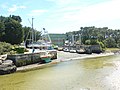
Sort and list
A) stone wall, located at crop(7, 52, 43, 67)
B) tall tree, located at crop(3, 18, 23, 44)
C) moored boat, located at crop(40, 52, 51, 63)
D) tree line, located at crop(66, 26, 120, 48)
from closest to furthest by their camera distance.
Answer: stone wall, located at crop(7, 52, 43, 67) → moored boat, located at crop(40, 52, 51, 63) → tall tree, located at crop(3, 18, 23, 44) → tree line, located at crop(66, 26, 120, 48)

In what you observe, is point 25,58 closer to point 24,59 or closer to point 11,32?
point 24,59

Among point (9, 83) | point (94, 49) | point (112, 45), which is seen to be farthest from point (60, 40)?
point (9, 83)

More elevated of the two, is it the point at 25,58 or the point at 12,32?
the point at 12,32

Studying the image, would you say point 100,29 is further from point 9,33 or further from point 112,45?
point 9,33

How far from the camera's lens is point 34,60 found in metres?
53.7

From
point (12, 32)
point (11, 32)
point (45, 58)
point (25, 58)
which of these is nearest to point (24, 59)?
point (25, 58)

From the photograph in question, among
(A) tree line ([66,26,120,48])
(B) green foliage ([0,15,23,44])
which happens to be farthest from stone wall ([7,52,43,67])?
(A) tree line ([66,26,120,48])

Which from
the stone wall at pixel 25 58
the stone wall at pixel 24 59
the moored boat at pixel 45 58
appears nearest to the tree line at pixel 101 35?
the moored boat at pixel 45 58

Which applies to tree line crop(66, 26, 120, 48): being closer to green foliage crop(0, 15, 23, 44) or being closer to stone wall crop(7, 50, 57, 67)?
green foliage crop(0, 15, 23, 44)

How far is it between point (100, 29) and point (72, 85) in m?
146

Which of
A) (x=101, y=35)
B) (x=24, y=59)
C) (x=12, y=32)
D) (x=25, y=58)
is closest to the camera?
(x=24, y=59)

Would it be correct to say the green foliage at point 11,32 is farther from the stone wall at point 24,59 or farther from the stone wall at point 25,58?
the stone wall at point 24,59

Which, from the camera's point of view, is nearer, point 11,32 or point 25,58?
point 25,58

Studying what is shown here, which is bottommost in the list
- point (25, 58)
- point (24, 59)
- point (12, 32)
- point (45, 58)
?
point (45, 58)
